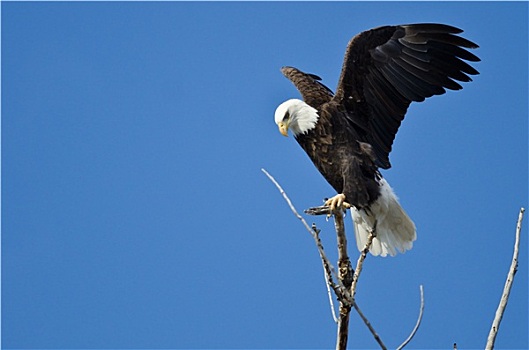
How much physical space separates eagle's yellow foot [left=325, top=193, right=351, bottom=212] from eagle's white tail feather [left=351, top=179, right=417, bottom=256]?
0.40 metres

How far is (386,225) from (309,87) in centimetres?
118

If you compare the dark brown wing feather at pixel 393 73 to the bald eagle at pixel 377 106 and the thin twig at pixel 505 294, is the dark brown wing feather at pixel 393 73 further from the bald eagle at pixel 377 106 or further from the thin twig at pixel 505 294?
the thin twig at pixel 505 294

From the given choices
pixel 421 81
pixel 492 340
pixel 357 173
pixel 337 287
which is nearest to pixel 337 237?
pixel 337 287

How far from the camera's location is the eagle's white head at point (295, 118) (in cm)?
502

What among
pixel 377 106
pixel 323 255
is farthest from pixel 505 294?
pixel 377 106

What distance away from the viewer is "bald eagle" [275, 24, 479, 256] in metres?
5.04

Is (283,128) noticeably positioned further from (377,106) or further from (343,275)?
(343,275)

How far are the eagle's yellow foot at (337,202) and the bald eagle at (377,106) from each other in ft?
0.82

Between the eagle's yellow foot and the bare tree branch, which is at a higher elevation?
the eagle's yellow foot

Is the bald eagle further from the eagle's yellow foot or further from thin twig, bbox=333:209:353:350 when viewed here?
thin twig, bbox=333:209:353:350

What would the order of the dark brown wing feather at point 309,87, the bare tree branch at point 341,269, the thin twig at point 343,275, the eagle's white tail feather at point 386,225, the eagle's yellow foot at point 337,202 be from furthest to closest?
the dark brown wing feather at point 309,87 < the eagle's white tail feather at point 386,225 < the eagle's yellow foot at point 337,202 < the thin twig at point 343,275 < the bare tree branch at point 341,269

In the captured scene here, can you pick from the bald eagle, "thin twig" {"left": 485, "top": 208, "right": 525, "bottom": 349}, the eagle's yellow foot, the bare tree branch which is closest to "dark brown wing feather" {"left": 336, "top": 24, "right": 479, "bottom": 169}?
the bald eagle

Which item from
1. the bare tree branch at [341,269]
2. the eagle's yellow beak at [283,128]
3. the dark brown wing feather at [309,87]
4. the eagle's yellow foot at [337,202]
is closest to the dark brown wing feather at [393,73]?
the dark brown wing feather at [309,87]

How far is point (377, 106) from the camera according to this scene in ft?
17.3
